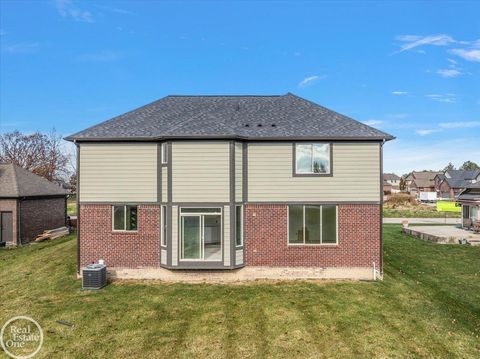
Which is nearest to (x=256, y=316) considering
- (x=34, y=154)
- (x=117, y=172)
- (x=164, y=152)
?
(x=164, y=152)

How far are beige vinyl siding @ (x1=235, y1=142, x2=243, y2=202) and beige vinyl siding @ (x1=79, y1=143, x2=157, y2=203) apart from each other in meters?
3.39

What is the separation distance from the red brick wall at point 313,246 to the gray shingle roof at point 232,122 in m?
3.05

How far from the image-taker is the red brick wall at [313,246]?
41.9ft

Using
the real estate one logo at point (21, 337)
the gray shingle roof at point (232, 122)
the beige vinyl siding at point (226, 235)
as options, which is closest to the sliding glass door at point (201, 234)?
the beige vinyl siding at point (226, 235)

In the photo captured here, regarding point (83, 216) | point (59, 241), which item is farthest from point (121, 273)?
point (59, 241)

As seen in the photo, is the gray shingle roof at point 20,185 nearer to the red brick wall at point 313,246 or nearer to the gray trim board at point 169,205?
the gray trim board at point 169,205

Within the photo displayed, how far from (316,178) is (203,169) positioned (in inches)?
183

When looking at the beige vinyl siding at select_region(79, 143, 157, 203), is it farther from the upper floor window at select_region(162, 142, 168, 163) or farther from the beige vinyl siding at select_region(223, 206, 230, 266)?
the beige vinyl siding at select_region(223, 206, 230, 266)

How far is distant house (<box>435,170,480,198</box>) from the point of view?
7406 centimetres

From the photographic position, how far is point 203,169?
12.3 m

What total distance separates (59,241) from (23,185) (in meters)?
5.37

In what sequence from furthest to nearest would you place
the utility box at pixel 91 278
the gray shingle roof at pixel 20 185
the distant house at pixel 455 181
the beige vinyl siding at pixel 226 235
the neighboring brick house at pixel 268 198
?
the distant house at pixel 455 181 → the gray shingle roof at pixel 20 185 → the neighboring brick house at pixel 268 198 → the beige vinyl siding at pixel 226 235 → the utility box at pixel 91 278

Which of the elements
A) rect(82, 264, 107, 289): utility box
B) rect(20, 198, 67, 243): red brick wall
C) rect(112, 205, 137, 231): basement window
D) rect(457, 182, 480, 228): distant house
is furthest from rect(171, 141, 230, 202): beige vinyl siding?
rect(457, 182, 480, 228): distant house

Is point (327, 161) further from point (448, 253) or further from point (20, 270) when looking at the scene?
point (20, 270)
